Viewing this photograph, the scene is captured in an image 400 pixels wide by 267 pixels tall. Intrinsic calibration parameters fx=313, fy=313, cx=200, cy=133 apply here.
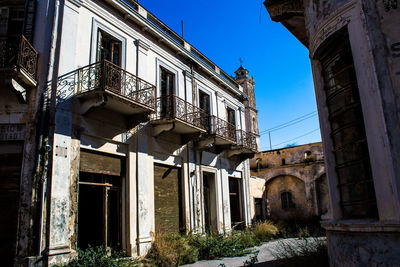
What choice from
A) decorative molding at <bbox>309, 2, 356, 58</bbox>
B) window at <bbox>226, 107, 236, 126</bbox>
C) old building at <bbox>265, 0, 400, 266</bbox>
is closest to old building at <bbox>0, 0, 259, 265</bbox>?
window at <bbox>226, 107, 236, 126</bbox>

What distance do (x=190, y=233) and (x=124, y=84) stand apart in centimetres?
601

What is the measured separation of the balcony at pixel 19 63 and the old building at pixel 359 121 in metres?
6.64

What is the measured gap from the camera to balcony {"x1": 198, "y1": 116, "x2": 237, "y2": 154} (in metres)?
13.8

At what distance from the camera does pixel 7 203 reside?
7.64m

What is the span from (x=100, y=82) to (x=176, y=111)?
3905 mm

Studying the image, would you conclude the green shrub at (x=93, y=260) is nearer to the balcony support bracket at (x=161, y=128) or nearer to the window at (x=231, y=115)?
the balcony support bracket at (x=161, y=128)

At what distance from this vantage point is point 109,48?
10.6 metres

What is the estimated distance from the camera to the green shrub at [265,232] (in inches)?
604

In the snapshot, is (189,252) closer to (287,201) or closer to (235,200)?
(235,200)

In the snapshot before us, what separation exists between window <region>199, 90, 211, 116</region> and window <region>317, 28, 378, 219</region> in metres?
10.2

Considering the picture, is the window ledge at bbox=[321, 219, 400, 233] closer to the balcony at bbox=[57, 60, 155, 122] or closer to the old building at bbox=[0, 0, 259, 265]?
the old building at bbox=[0, 0, 259, 265]

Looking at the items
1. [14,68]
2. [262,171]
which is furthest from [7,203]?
[262,171]

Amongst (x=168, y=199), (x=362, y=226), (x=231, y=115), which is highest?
(x=231, y=115)

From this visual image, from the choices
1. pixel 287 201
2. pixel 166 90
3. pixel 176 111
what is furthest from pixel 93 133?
pixel 287 201
